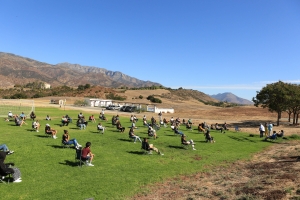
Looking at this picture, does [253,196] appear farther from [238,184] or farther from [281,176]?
[281,176]

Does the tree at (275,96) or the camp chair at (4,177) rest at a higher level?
the tree at (275,96)

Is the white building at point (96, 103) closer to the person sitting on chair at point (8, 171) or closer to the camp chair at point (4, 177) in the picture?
the camp chair at point (4, 177)

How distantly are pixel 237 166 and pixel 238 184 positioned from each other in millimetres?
4295

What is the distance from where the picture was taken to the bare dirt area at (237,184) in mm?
10273

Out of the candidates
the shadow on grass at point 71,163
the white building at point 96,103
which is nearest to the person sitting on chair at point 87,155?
the shadow on grass at point 71,163

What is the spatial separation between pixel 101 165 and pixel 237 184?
692 centimetres

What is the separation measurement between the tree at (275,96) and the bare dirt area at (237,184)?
2818 cm

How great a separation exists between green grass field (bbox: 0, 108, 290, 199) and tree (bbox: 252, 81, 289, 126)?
74.6 ft

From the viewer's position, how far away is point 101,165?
549 inches

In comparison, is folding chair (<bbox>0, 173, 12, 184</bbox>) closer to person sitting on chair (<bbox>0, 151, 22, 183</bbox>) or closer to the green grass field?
person sitting on chair (<bbox>0, 151, 22, 183</bbox>)

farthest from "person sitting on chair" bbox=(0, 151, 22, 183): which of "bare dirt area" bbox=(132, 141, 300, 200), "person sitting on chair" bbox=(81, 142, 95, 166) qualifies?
"bare dirt area" bbox=(132, 141, 300, 200)

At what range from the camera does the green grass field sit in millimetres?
10344

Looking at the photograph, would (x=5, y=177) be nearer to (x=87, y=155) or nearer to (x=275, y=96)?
(x=87, y=155)

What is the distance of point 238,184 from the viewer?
1180 cm
